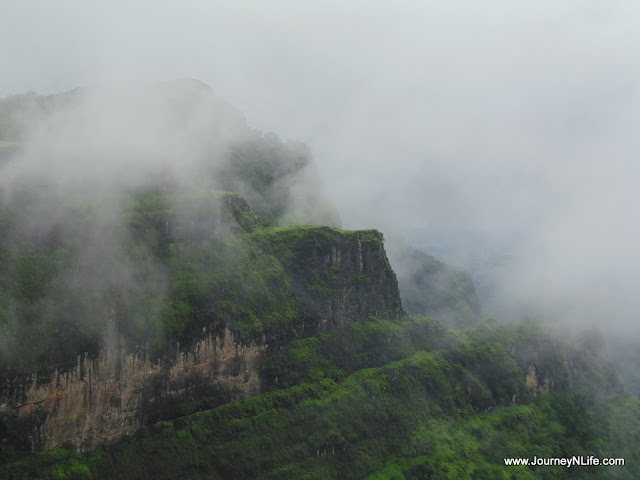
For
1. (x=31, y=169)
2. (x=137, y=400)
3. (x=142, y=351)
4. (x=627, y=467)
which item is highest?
(x=31, y=169)

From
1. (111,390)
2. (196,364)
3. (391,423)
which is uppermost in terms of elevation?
(196,364)

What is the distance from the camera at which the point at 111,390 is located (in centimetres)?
5859

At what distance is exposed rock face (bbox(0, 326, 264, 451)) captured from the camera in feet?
177

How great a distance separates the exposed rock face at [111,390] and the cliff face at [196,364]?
0.34 ft

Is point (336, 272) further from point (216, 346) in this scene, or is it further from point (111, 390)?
point (111, 390)

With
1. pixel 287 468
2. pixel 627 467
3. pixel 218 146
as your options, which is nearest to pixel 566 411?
pixel 627 467

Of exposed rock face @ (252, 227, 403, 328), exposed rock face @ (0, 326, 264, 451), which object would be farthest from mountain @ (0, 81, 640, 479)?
exposed rock face @ (252, 227, 403, 328)

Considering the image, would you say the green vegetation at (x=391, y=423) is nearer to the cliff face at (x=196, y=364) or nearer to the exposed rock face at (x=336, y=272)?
the cliff face at (x=196, y=364)

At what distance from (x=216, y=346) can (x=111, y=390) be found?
46.4ft

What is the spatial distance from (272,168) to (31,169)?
60.0 metres

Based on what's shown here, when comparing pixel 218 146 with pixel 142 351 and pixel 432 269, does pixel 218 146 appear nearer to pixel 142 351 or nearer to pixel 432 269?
pixel 142 351

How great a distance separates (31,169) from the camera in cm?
6969

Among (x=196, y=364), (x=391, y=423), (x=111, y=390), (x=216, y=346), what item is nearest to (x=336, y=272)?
(x=391, y=423)

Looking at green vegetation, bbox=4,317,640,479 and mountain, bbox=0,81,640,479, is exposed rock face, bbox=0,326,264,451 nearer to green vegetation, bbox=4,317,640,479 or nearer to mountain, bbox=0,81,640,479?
mountain, bbox=0,81,640,479
